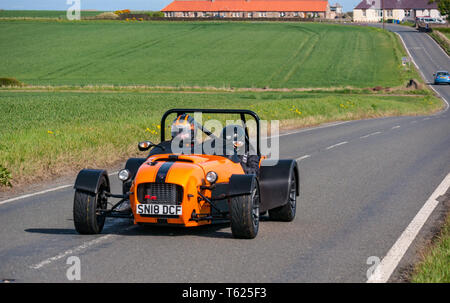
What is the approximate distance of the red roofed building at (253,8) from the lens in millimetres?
164750

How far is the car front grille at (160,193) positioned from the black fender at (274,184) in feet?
4.73

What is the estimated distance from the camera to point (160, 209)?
8305 mm

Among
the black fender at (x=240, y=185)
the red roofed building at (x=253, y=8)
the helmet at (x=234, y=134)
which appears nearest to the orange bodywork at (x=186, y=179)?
the black fender at (x=240, y=185)

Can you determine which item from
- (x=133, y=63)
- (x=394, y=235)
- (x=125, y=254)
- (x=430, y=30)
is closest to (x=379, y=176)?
(x=394, y=235)

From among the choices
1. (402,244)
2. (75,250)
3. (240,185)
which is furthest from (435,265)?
(75,250)

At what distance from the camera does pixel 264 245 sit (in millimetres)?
8312

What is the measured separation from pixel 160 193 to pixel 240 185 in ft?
3.04

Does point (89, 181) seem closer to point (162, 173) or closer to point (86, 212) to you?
point (86, 212)

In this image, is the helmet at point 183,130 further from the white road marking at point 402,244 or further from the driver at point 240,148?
the white road marking at point 402,244

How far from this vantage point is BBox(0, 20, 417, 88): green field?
68.8 m

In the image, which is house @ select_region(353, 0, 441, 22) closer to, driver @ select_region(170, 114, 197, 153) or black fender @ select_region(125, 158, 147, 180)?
driver @ select_region(170, 114, 197, 153)

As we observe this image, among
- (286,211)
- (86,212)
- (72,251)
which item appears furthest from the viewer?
(286,211)

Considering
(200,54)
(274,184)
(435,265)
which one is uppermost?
(200,54)

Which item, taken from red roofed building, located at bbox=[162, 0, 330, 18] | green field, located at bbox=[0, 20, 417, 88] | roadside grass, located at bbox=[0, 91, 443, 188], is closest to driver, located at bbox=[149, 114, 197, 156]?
roadside grass, located at bbox=[0, 91, 443, 188]
